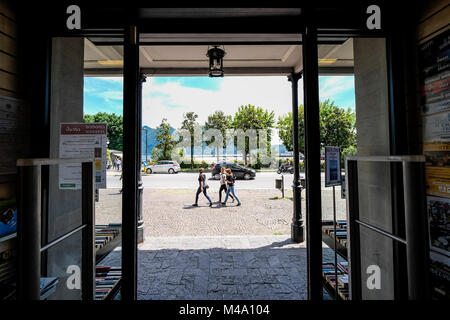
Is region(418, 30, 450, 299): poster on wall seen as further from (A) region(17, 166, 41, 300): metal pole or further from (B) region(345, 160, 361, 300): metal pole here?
(A) region(17, 166, 41, 300): metal pole

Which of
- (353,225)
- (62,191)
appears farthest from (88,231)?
(353,225)

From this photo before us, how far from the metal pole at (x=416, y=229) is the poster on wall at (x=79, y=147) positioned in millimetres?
2231

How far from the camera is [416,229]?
92 cm

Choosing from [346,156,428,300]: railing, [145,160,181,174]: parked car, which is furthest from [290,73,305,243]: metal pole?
[145,160,181,174]: parked car

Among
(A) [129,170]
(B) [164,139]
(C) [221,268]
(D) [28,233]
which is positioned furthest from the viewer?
(B) [164,139]

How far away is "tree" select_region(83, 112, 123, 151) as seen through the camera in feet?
6.15

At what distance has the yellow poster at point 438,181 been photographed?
163cm

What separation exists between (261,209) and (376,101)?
5.37m

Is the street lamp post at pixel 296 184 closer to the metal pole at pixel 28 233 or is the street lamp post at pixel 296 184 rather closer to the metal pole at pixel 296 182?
the metal pole at pixel 296 182

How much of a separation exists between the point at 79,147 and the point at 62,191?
443mm

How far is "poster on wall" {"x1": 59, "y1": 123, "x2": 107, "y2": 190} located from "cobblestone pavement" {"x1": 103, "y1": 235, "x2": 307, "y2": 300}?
2.64 ft

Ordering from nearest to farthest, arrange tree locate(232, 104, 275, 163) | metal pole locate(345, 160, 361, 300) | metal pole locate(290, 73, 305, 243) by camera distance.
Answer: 1. metal pole locate(345, 160, 361, 300)
2. metal pole locate(290, 73, 305, 243)
3. tree locate(232, 104, 275, 163)

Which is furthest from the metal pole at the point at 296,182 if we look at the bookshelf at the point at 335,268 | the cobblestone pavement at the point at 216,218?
the bookshelf at the point at 335,268

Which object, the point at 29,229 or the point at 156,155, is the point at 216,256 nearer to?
the point at 29,229
